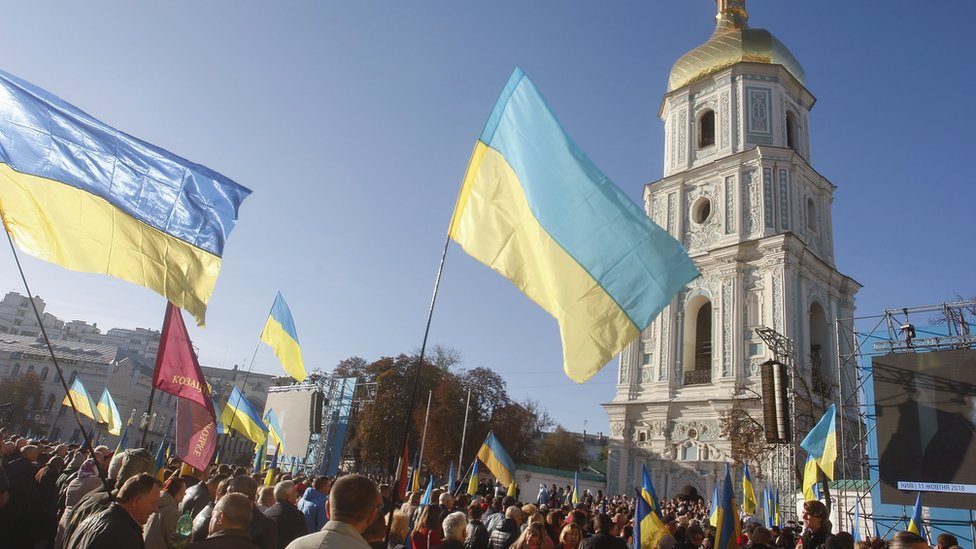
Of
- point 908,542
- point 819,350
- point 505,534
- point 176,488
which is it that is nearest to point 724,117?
point 819,350

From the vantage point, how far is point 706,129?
3759cm

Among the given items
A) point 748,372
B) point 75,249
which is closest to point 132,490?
point 75,249

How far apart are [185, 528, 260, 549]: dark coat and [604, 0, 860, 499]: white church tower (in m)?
27.1

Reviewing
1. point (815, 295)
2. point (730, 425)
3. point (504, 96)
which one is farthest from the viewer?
point (815, 295)

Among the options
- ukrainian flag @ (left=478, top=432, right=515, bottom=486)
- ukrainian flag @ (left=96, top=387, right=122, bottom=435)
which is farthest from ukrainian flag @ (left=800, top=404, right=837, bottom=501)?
ukrainian flag @ (left=96, top=387, right=122, bottom=435)

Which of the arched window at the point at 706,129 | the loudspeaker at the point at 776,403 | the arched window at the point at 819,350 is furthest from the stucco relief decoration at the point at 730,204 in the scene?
the loudspeaker at the point at 776,403

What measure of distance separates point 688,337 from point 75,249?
30.9 m

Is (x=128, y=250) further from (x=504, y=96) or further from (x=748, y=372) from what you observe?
(x=748, y=372)

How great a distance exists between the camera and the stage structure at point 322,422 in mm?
34250

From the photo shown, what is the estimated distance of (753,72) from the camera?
35.4 meters

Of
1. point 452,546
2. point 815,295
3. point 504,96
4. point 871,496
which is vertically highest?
point 815,295

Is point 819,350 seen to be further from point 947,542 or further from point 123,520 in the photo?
point 123,520

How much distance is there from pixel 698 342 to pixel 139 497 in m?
33.0

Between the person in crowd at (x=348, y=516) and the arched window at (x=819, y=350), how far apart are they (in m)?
31.6
